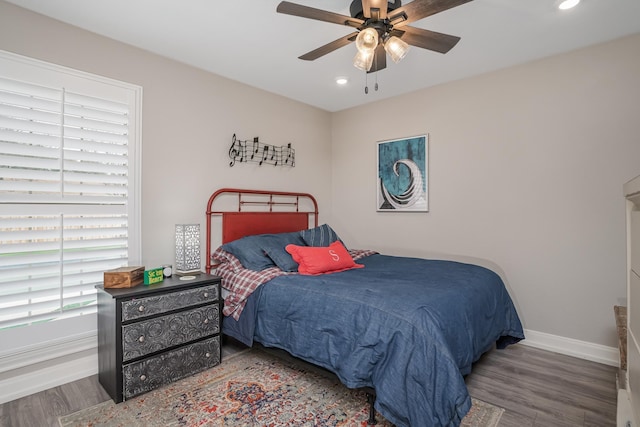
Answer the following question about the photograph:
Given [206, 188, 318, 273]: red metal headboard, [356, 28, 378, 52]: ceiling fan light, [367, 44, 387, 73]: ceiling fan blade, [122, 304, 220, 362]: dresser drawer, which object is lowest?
[122, 304, 220, 362]: dresser drawer

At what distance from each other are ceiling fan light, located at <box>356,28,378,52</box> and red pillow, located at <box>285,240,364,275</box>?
5.42ft

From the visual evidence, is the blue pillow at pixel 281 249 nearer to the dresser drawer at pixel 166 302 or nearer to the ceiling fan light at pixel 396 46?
the dresser drawer at pixel 166 302

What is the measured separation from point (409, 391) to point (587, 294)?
7.15 ft

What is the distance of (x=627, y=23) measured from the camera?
8.11ft

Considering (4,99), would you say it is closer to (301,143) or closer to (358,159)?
(301,143)

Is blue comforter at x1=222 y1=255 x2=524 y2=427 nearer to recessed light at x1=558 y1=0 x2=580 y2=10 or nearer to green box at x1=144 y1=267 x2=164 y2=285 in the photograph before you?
green box at x1=144 y1=267 x2=164 y2=285

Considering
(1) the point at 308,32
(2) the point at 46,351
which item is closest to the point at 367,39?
(1) the point at 308,32

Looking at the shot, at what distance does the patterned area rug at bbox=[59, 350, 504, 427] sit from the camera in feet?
6.50

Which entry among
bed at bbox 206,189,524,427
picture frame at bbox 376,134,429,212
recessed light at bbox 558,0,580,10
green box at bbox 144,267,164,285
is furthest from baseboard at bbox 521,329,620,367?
green box at bbox 144,267,164,285

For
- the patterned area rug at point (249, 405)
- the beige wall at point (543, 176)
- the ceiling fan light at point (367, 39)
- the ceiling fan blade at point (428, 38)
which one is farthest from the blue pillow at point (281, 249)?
the ceiling fan blade at point (428, 38)

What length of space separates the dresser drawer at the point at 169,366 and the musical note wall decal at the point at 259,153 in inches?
71.2

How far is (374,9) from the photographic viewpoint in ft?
5.88

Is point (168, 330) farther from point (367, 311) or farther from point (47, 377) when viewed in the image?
point (367, 311)

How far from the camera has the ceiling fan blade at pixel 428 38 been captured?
77.5 inches
